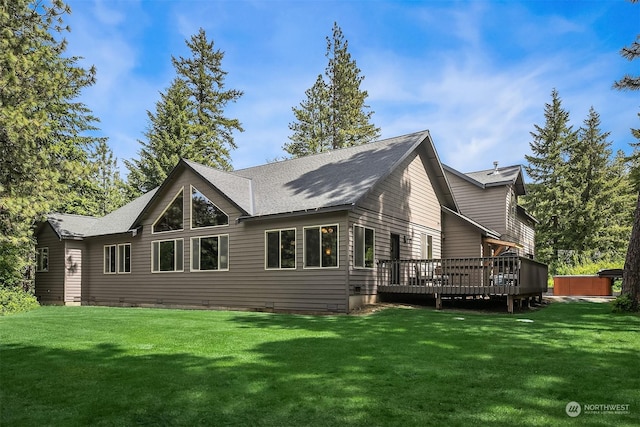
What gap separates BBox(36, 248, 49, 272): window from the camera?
22.8 metres

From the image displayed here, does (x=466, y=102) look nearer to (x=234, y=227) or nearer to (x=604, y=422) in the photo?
(x=234, y=227)

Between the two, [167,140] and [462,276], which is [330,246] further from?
[167,140]

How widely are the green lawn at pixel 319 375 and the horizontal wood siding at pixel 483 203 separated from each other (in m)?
A: 13.3

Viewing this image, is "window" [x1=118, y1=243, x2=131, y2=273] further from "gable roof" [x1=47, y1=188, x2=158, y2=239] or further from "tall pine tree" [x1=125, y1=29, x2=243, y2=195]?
"tall pine tree" [x1=125, y1=29, x2=243, y2=195]

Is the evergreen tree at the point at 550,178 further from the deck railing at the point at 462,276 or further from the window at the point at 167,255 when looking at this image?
the window at the point at 167,255

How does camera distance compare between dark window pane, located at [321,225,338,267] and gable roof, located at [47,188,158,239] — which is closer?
dark window pane, located at [321,225,338,267]

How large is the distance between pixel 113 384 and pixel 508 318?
9.75 meters

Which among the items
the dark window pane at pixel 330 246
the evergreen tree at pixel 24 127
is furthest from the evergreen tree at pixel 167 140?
the dark window pane at pixel 330 246

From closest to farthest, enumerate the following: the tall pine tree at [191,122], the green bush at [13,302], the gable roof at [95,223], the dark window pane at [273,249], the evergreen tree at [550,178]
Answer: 1. the dark window pane at [273,249]
2. the green bush at [13,302]
3. the gable roof at [95,223]
4. the evergreen tree at [550,178]
5. the tall pine tree at [191,122]

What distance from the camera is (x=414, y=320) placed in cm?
1089

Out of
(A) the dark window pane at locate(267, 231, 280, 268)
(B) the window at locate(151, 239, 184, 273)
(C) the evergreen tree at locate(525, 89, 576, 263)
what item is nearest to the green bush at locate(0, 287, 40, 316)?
(B) the window at locate(151, 239, 184, 273)

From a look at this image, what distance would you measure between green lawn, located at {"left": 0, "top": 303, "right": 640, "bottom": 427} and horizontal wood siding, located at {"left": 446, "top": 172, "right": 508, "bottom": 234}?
13.3 meters

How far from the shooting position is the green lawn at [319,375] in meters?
4.23

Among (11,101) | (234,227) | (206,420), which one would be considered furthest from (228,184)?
(206,420)
